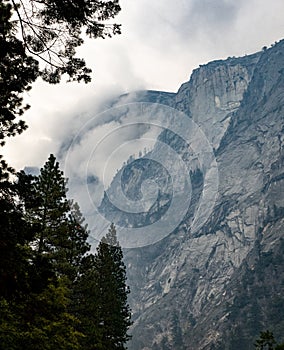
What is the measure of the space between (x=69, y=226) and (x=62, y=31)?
14513mm

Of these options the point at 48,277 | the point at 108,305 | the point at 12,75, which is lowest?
the point at 48,277

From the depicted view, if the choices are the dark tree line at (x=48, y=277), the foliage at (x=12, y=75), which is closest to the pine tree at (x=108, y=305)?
the dark tree line at (x=48, y=277)

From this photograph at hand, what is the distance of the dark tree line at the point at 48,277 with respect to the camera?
398 inches

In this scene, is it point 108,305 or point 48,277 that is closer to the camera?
point 48,277

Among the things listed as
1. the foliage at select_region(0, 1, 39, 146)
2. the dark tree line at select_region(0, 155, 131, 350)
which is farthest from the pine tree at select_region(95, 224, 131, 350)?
the foliage at select_region(0, 1, 39, 146)

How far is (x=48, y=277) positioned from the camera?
10828mm

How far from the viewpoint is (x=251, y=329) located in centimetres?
14562

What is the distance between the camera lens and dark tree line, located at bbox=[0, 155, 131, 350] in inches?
398

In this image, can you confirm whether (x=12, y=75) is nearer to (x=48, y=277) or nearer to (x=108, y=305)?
(x=48, y=277)

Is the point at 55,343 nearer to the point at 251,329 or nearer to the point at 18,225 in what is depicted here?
the point at 18,225

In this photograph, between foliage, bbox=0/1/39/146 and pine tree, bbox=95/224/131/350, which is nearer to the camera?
foliage, bbox=0/1/39/146

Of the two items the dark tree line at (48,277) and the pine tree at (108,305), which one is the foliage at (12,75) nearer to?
the dark tree line at (48,277)

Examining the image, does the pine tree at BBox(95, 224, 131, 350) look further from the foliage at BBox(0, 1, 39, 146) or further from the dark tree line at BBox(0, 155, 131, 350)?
the foliage at BBox(0, 1, 39, 146)

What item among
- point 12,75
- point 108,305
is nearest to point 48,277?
point 12,75
